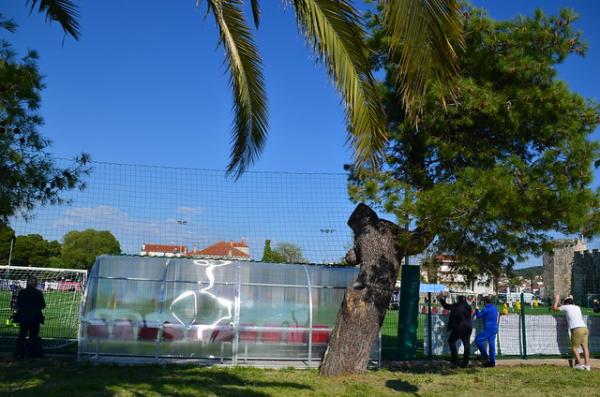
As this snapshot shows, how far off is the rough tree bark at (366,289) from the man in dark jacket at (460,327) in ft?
8.24

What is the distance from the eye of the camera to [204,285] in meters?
12.0

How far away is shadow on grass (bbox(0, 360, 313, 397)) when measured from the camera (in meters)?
8.34

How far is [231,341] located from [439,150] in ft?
18.5

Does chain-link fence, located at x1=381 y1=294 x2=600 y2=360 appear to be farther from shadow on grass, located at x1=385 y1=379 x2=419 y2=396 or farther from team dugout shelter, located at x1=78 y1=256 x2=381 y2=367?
shadow on grass, located at x1=385 y1=379 x2=419 y2=396

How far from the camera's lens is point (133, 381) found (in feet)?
30.7

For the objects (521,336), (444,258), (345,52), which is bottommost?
(521,336)

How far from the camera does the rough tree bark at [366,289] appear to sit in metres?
10.7

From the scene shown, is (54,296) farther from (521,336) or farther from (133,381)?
(521,336)

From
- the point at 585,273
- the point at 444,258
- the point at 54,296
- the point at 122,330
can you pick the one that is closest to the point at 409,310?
the point at 444,258

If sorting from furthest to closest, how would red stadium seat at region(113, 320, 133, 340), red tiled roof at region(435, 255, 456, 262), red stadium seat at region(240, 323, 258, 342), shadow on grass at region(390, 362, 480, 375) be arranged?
red tiled roof at region(435, 255, 456, 262)
red stadium seat at region(240, 323, 258, 342)
shadow on grass at region(390, 362, 480, 375)
red stadium seat at region(113, 320, 133, 340)

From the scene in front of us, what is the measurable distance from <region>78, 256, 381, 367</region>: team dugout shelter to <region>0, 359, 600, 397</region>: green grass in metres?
0.63

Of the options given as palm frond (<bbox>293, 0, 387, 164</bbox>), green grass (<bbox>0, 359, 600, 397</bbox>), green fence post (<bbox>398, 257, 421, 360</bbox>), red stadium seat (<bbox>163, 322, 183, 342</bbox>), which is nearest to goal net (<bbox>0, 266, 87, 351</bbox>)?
red stadium seat (<bbox>163, 322, 183, 342</bbox>)

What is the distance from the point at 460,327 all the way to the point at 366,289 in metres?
3.17

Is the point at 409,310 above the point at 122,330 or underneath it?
above
